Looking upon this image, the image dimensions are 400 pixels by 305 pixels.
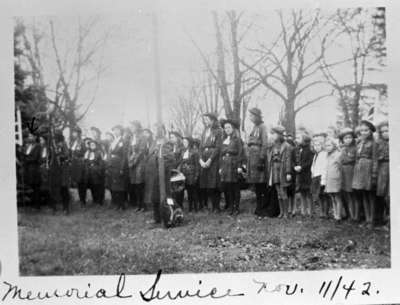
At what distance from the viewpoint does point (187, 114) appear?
468cm

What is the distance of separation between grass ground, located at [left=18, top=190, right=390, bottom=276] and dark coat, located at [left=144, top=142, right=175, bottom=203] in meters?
0.14

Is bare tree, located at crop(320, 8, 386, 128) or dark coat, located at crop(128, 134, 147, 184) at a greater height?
bare tree, located at crop(320, 8, 386, 128)

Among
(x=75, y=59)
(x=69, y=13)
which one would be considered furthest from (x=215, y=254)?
(x=69, y=13)

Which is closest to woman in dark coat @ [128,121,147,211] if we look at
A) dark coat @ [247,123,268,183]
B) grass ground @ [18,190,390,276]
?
grass ground @ [18,190,390,276]

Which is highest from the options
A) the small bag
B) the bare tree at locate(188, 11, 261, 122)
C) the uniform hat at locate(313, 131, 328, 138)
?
the bare tree at locate(188, 11, 261, 122)

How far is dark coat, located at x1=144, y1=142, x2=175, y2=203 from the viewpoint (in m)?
4.73

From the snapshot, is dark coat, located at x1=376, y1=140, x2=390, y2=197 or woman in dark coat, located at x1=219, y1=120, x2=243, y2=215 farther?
woman in dark coat, located at x1=219, y1=120, x2=243, y2=215

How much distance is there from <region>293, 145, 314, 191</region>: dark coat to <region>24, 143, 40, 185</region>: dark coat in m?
1.81

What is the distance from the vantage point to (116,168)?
4758 millimetres

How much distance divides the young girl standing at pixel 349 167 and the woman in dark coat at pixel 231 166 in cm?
72

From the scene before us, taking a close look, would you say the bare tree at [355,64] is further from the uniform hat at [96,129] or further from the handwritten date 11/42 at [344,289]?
the uniform hat at [96,129]

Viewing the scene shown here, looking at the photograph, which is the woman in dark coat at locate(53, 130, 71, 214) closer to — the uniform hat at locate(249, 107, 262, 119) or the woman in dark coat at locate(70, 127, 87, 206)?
the woman in dark coat at locate(70, 127, 87, 206)

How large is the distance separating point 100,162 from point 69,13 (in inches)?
41.6

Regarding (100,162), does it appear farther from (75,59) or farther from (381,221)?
(381,221)
